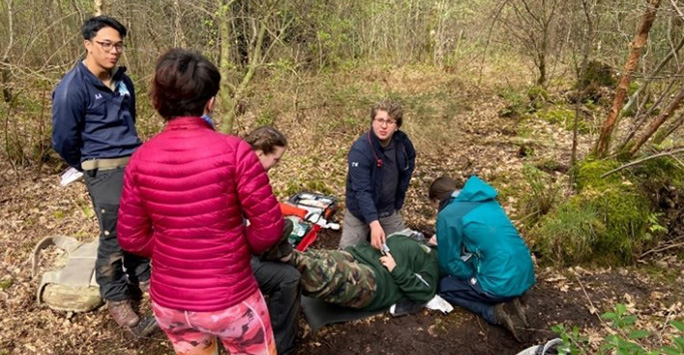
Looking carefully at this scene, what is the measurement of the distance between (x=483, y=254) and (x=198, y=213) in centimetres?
226

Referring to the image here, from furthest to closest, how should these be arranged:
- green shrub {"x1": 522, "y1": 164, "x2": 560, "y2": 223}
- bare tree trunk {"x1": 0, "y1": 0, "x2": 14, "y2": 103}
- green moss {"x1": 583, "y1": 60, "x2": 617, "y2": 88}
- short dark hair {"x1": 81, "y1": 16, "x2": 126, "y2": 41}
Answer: green moss {"x1": 583, "y1": 60, "x2": 617, "y2": 88}, bare tree trunk {"x1": 0, "y1": 0, "x2": 14, "y2": 103}, green shrub {"x1": 522, "y1": 164, "x2": 560, "y2": 223}, short dark hair {"x1": 81, "y1": 16, "x2": 126, "y2": 41}

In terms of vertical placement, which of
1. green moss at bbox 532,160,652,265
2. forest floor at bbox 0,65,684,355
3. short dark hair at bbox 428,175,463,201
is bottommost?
forest floor at bbox 0,65,684,355

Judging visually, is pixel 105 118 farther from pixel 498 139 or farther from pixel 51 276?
pixel 498 139

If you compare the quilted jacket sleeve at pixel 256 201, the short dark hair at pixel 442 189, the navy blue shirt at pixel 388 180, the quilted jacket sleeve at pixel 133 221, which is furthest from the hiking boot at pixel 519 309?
the quilted jacket sleeve at pixel 133 221

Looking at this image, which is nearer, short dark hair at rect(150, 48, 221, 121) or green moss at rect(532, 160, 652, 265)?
short dark hair at rect(150, 48, 221, 121)

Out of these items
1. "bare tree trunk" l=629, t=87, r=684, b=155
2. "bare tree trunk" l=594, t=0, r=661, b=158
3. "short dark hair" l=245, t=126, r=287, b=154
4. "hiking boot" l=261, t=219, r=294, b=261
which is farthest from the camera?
"bare tree trunk" l=594, t=0, r=661, b=158

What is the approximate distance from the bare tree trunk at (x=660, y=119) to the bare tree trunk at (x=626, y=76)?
27cm

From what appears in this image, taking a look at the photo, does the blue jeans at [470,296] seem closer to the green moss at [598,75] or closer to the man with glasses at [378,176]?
the man with glasses at [378,176]

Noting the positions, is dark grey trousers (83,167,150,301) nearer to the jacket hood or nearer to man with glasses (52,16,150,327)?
man with glasses (52,16,150,327)

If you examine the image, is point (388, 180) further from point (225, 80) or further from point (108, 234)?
point (225, 80)

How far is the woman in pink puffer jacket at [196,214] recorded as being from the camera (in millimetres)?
1650

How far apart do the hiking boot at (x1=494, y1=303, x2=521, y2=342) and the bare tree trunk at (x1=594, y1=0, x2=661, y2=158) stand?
2680 millimetres

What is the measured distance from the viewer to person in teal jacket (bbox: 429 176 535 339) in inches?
126

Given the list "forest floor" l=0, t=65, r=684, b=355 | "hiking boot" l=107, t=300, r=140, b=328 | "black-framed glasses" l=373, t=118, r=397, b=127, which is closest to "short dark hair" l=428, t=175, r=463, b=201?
"black-framed glasses" l=373, t=118, r=397, b=127
